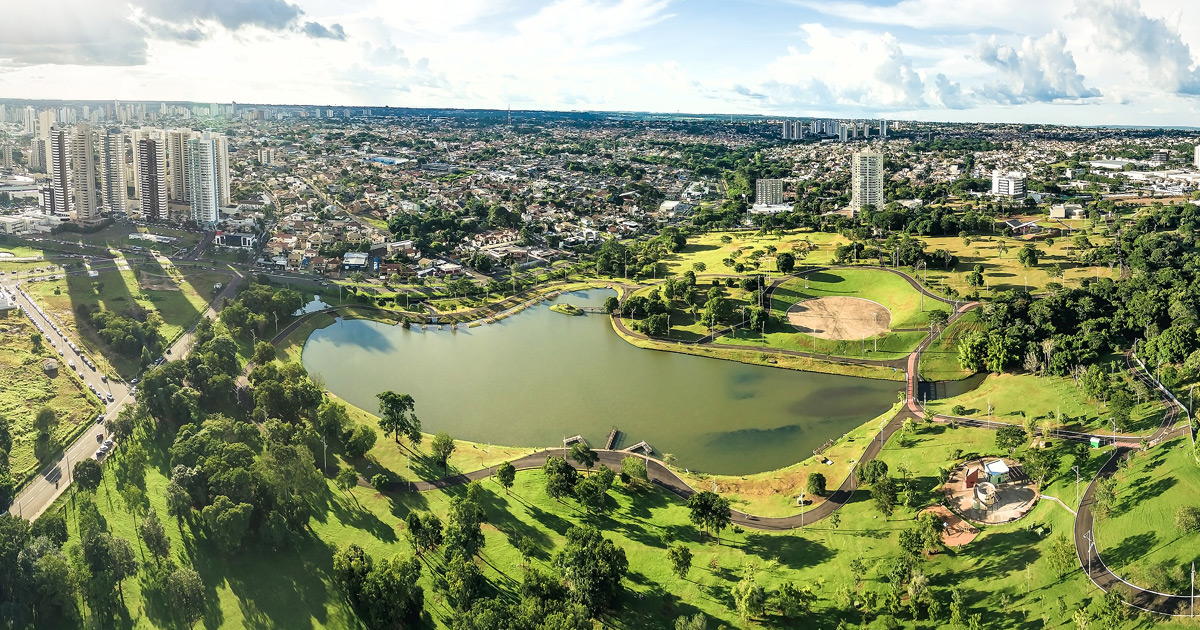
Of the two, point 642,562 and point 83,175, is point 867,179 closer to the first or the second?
point 642,562

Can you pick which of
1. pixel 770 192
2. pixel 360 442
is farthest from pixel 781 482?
pixel 770 192

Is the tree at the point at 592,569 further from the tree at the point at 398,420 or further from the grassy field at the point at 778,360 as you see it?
the grassy field at the point at 778,360

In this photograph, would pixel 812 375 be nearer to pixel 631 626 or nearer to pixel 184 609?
pixel 631 626

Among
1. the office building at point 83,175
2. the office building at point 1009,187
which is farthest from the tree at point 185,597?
the office building at point 1009,187

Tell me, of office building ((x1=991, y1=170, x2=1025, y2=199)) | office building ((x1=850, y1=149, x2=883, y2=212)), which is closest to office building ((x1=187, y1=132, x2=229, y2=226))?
office building ((x1=850, y1=149, x2=883, y2=212))

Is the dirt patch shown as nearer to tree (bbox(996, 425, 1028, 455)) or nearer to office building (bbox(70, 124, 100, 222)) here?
tree (bbox(996, 425, 1028, 455))
